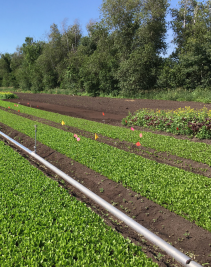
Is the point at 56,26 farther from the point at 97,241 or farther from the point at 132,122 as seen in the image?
the point at 97,241

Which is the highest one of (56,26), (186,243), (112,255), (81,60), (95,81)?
(56,26)

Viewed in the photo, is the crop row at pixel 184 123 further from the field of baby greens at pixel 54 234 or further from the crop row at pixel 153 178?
the field of baby greens at pixel 54 234

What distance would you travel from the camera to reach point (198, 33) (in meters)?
29.5

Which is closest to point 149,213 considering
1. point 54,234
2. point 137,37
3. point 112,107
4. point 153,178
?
point 153,178

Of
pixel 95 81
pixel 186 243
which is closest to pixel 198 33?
pixel 95 81

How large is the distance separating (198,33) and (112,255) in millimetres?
32520

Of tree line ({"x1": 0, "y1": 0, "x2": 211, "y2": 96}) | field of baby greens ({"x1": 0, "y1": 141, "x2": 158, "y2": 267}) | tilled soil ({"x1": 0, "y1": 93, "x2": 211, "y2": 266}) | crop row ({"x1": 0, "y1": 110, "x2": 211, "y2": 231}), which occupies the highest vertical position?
tree line ({"x1": 0, "y1": 0, "x2": 211, "y2": 96})

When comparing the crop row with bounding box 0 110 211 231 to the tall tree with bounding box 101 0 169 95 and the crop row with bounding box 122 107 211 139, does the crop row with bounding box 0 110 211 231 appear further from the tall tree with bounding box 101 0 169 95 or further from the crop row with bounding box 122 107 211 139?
the tall tree with bounding box 101 0 169 95

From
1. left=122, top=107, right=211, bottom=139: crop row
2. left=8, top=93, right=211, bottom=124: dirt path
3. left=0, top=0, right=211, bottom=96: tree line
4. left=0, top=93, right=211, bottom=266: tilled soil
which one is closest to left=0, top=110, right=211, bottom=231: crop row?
left=0, top=93, right=211, bottom=266: tilled soil

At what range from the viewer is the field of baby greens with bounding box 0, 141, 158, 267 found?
326cm

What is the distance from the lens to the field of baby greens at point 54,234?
3.26m

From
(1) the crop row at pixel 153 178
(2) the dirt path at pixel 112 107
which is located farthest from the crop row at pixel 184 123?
(1) the crop row at pixel 153 178

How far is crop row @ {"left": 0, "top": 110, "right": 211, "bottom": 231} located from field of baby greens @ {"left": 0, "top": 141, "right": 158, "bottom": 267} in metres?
1.64

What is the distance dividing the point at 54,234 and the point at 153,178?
3.23 metres
